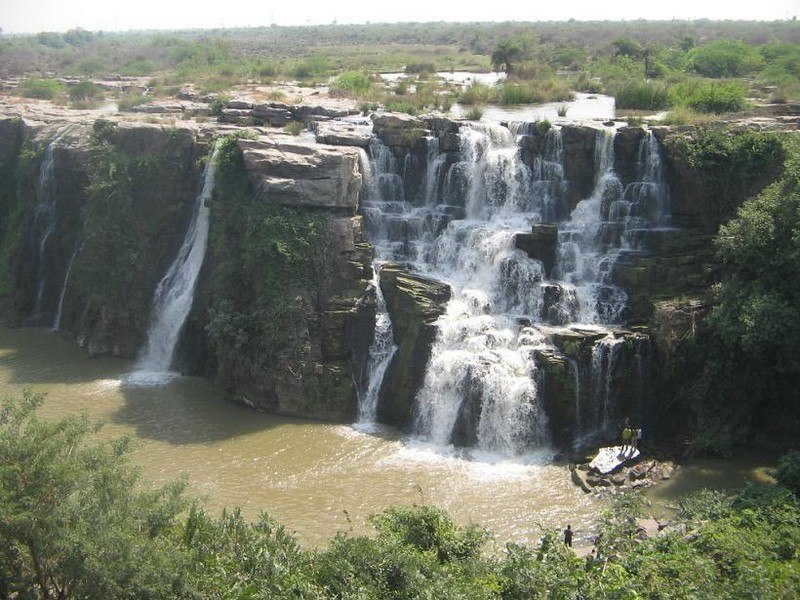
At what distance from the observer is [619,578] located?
12.3m

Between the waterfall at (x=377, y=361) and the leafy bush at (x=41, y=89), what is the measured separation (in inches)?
1192

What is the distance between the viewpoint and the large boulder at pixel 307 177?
25.8 meters

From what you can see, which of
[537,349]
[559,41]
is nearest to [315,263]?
[537,349]

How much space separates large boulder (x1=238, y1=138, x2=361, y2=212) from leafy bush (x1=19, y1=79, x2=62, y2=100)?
81.1 feet

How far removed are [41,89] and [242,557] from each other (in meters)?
41.1

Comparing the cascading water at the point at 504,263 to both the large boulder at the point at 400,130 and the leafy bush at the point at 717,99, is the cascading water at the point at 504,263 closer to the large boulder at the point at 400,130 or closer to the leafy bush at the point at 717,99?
the large boulder at the point at 400,130

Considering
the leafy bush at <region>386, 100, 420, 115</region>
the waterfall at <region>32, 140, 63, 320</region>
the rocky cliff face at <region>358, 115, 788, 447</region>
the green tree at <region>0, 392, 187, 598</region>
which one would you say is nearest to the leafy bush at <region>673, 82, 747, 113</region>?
the rocky cliff face at <region>358, 115, 788, 447</region>

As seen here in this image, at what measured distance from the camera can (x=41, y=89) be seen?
150 ft

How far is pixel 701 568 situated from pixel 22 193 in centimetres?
2997

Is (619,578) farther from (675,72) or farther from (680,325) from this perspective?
(675,72)

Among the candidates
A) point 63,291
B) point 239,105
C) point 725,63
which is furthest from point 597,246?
point 725,63

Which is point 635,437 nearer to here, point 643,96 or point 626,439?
point 626,439

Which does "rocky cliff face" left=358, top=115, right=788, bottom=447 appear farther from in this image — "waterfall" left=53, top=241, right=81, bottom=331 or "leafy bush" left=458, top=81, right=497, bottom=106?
"waterfall" left=53, top=241, right=81, bottom=331

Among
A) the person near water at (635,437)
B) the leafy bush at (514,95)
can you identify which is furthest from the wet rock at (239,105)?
the person near water at (635,437)
